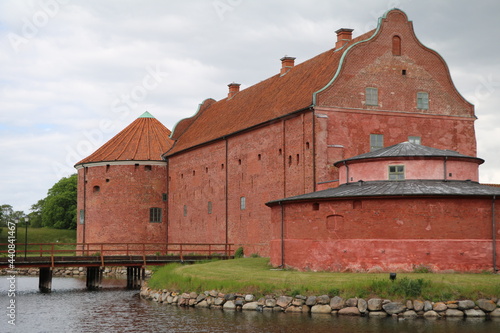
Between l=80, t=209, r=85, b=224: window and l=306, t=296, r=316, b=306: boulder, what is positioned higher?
l=80, t=209, r=85, b=224: window

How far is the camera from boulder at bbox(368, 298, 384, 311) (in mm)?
21481

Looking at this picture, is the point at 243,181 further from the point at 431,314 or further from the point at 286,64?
the point at 431,314

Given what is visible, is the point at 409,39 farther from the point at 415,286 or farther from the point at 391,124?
the point at 415,286

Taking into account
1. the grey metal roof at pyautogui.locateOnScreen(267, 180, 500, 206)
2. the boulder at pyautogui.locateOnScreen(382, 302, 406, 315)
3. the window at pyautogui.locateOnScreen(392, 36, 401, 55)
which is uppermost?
the window at pyautogui.locateOnScreen(392, 36, 401, 55)

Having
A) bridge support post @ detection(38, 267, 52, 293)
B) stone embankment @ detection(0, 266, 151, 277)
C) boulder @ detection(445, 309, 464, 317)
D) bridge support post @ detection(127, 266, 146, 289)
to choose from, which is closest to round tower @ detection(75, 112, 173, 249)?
stone embankment @ detection(0, 266, 151, 277)

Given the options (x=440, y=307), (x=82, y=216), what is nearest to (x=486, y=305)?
(x=440, y=307)

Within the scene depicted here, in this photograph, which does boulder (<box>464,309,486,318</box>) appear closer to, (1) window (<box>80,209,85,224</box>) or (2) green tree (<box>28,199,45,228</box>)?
(1) window (<box>80,209,85,224</box>)

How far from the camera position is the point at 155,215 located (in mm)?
49094

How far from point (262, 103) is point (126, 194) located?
13.1 meters

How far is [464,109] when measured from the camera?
35812 millimetres

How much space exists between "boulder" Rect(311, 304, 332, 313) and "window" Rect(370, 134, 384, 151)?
12.9m

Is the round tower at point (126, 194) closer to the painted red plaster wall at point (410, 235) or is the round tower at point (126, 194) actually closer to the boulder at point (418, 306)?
the painted red plaster wall at point (410, 235)

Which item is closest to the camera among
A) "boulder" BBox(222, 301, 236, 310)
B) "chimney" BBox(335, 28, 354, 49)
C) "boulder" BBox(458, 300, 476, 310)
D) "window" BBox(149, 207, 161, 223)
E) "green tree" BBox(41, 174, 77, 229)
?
"boulder" BBox(458, 300, 476, 310)

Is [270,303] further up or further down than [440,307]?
further down
